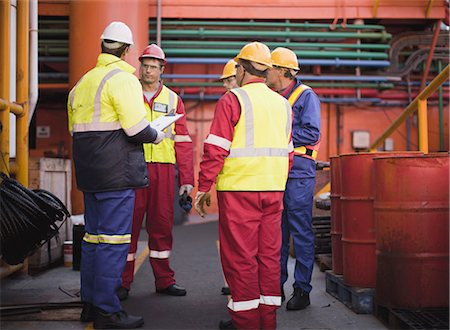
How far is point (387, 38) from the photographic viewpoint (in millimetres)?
10367

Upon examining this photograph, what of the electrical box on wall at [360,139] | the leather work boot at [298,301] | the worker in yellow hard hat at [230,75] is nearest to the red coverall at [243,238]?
the leather work boot at [298,301]

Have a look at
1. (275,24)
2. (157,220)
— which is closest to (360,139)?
(275,24)

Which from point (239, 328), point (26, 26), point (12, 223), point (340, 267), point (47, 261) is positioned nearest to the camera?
point (239, 328)

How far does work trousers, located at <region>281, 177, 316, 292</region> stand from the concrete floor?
26cm

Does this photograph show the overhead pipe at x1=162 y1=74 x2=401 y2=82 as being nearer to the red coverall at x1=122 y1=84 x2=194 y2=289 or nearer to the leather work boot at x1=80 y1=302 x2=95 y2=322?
the red coverall at x1=122 y1=84 x2=194 y2=289

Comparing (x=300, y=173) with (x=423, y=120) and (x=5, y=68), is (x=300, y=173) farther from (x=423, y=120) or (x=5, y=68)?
(x=5, y=68)

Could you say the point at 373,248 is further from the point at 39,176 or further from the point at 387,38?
the point at 387,38

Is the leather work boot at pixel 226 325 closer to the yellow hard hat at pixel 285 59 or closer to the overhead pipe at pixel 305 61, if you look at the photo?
the yellow hard hat at pixel 285 59

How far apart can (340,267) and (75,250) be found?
8.55 ft

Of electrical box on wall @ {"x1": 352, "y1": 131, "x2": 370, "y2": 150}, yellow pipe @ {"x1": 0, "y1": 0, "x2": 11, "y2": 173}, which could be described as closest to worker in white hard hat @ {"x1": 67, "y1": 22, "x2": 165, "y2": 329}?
yellow pipe @ {"x1": 0, "y1": 0, "x2": 11, "y2": 173}

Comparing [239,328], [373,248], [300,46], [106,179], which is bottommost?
[239,328]

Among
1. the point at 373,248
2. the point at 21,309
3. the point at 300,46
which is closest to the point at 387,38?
the point at 300,46

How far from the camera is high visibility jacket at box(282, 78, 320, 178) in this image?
417 cm

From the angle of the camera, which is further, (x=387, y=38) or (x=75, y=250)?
(x=387, y=38)
